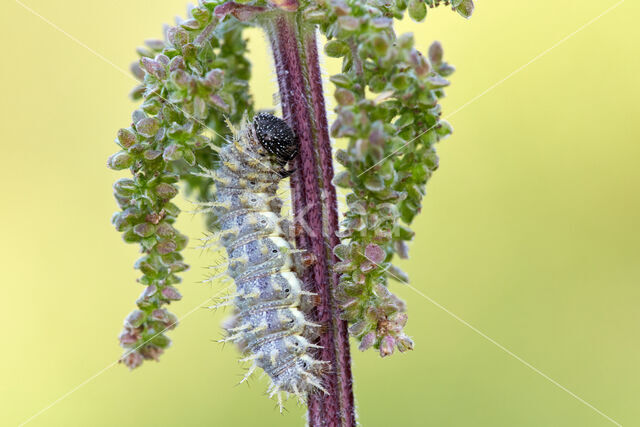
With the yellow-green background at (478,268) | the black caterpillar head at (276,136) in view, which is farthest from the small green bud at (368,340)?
the yellow-green background at (478,268)

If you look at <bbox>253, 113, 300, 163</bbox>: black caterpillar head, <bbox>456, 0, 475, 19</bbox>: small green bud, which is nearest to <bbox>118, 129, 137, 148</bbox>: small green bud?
<bbox>253, 113, 300, 163</bbox>: black caterpillar head

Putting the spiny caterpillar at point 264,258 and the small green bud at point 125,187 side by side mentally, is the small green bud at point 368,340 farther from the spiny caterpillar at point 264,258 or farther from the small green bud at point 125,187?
the small green bud at point 125,187

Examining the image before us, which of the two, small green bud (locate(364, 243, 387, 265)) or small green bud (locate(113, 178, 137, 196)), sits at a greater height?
small green bud (locate(113, 178, 137, 196))

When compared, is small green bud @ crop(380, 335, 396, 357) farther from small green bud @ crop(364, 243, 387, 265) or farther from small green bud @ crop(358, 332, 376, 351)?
small green bud @ crop(364, 243, 387, 265)

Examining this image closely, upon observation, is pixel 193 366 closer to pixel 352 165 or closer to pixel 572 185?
pixel 572 185

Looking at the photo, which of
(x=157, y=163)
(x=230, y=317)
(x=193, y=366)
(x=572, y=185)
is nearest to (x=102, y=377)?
(x=193, y=366)

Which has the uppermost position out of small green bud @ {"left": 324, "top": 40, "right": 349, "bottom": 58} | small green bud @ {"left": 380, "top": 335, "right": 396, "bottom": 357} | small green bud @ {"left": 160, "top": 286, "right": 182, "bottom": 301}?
small green bud @ {"left": 324, "top": 40, "right": 349, "bottom": 58}
